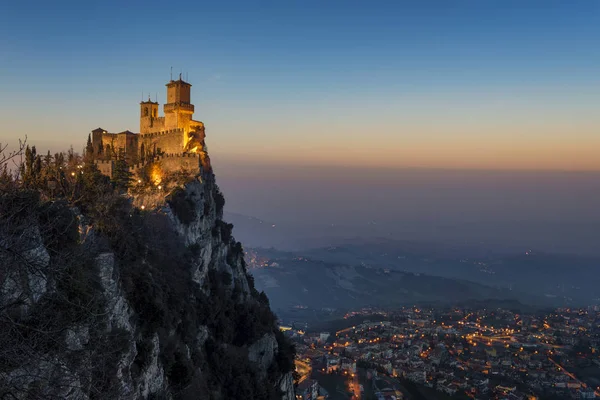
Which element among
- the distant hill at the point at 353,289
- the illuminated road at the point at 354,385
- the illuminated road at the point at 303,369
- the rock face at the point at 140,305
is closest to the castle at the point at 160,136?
the rock face at the point at 140,305

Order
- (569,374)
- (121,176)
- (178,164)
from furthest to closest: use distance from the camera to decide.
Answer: (569,374) → (178,164) → (121,176)

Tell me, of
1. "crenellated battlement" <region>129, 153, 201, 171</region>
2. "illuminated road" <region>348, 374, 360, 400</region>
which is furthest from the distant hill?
"crenellated battlement" <region>129, 153, 201, 171</region>

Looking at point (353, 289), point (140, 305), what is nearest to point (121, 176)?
point (140, 305)

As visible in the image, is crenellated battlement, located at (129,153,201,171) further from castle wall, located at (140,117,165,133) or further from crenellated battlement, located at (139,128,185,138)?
castle wall, located at (140,117,165,133)

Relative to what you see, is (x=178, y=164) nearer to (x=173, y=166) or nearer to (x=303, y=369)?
(x=173, y=166)

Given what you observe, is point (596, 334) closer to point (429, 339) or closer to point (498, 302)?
point (429, 339)

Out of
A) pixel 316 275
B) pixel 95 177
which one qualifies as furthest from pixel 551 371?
pixel 316 275
